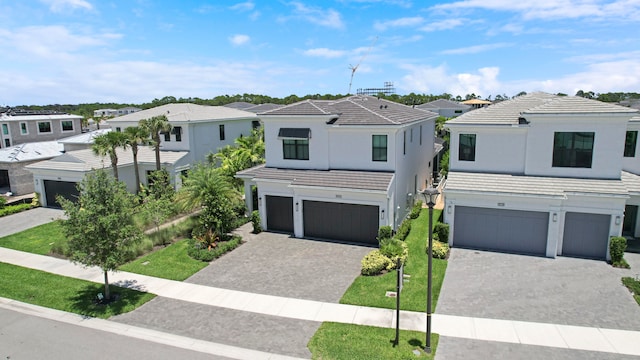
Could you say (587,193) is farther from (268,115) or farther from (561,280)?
(268,115)

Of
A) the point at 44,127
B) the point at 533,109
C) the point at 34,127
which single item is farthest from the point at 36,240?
the point at 533,109

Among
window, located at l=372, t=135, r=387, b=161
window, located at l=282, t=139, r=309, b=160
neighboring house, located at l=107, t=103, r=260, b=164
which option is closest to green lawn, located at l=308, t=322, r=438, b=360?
window, located at l=372, t=135, r=387, b=161

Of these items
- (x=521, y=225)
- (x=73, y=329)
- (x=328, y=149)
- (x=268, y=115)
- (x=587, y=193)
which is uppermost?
(x=268, y=115)

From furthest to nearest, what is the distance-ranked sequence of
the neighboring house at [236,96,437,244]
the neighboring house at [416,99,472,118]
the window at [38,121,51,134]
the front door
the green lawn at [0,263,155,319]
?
the neighboring house at [416,99,472,118], the window at [38,121,51,134], the neighboring house at [236,96,437,244], the front door, the green lawn at [0,263,155,319]

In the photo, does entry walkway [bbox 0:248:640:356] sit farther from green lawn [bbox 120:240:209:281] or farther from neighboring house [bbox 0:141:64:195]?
neighboring house [bbox 0:141:64:195]

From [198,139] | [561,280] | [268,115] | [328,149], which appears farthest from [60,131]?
[561,280]
